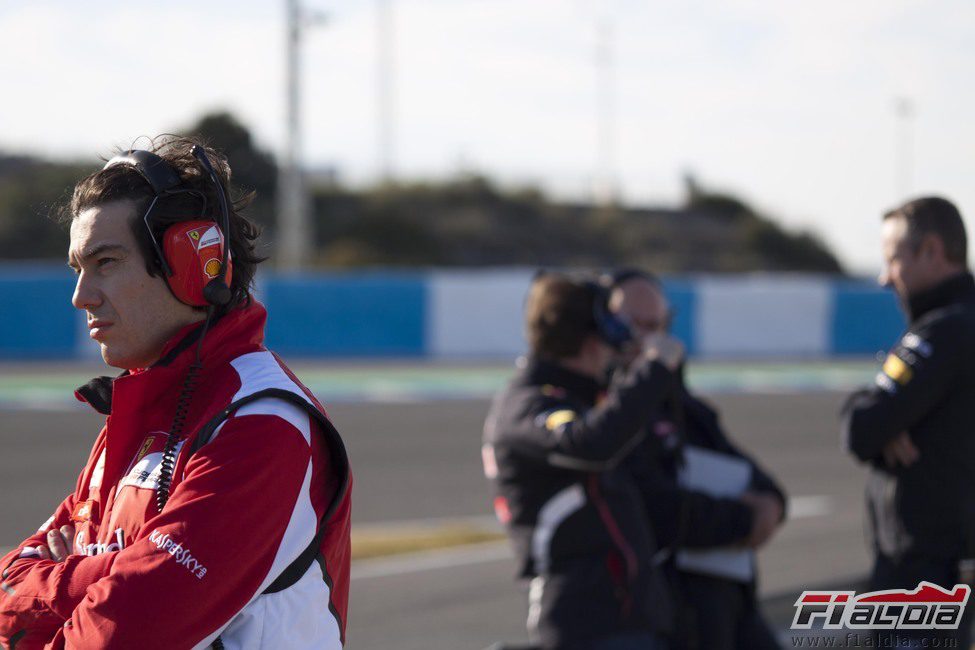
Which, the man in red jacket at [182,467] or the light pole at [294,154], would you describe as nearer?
the man in red jacket at [182,467]

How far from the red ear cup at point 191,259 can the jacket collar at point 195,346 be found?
0.20 feet

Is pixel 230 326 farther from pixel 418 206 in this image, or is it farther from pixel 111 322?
pixel 418 206

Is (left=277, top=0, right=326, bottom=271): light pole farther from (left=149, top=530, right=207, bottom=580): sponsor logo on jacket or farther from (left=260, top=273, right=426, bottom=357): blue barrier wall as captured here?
(left=149, top=530, right=207, bottom=580): sponsor logo on jacket

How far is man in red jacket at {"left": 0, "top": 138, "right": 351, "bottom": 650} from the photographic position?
6.44 ft

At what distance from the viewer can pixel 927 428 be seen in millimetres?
3879

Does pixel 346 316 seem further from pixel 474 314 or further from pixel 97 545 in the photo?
pixel 97 545

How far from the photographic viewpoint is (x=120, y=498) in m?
2.18

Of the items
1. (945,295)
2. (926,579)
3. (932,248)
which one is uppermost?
(932,248)

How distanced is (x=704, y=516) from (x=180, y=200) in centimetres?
240

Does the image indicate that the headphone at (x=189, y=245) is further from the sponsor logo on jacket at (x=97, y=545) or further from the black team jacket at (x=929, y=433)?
the black team jacket at (x=929, y=433)

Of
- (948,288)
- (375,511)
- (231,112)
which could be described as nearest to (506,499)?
(948,288)

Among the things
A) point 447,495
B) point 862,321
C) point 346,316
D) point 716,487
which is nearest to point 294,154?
point 346,316

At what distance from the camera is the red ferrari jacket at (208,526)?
1.96 metres

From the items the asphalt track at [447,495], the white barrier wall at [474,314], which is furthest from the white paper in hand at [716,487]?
the white barrier wall at [474,314]
